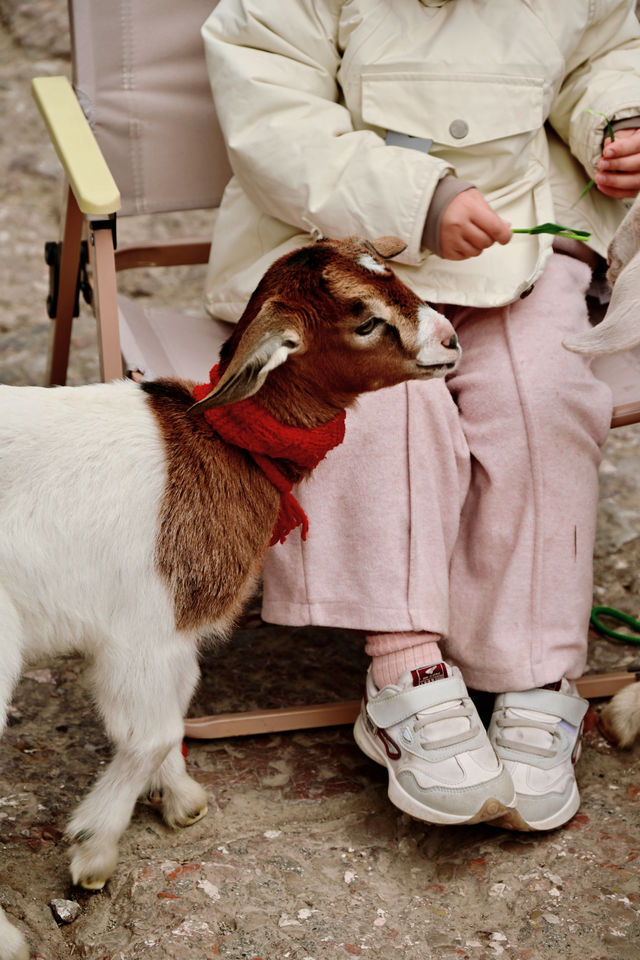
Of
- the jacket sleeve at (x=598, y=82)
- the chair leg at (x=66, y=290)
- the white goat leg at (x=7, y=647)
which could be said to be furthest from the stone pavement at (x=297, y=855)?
the jacket sleeve at (x=598, y=82)

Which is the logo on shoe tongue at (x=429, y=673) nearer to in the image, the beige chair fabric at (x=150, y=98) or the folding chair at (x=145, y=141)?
the folding chair at (x=145, y=141)

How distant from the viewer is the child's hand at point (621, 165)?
83.0 inches

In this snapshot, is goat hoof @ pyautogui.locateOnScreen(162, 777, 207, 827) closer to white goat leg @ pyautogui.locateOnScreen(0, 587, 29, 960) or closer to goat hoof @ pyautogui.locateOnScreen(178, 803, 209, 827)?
goat hoof @ pyautogui.locateOnScreen(178, 803, 209, 827)

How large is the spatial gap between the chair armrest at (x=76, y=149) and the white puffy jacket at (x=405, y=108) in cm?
28

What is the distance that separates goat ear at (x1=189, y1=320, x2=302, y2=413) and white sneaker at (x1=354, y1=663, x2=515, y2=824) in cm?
69

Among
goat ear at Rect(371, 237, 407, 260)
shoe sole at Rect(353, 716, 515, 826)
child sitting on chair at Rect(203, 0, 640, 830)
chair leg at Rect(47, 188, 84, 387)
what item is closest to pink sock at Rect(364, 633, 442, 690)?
child sitting on chair at Rect(203, 0, 640, 830)

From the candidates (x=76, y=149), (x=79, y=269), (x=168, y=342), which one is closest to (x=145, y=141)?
(x=79, y=269)

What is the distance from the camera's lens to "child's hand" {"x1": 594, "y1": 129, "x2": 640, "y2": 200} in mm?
2109

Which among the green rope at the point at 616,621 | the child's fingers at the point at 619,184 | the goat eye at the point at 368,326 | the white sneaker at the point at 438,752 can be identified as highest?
the goat eye at the point at 368,326

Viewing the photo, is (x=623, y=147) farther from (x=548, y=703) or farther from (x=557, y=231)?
(x=548, y=703)

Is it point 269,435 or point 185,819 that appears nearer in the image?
point 269,435

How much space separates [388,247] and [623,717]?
1.04 m

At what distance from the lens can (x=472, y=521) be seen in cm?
206

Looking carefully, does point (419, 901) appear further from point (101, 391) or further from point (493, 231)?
point (493, 231)
